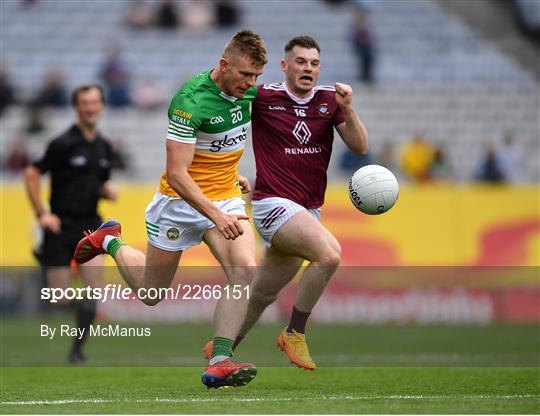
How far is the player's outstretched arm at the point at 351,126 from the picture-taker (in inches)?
374

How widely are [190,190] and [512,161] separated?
1496 cm

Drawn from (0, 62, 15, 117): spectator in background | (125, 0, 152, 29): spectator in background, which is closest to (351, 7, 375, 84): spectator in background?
(125, 0, 152, 29): spectator in background

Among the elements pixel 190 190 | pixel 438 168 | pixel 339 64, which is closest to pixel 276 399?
pixel 190 190

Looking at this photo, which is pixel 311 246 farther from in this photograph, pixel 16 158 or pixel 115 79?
pixel 115 79

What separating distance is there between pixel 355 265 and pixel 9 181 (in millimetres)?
6354

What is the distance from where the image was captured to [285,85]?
10.0 meters

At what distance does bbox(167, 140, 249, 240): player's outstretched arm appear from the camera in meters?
8.54

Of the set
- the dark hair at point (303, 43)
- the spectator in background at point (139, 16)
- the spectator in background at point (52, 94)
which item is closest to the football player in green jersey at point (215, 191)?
the dark hair at point (303, 43)

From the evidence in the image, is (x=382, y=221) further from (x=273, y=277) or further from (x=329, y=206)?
(x=273, y=277)

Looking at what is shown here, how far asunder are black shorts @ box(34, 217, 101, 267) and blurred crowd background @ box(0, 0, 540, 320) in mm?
6658

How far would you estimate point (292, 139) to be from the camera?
9906 millimetres

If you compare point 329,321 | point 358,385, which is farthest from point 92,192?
point 329,321

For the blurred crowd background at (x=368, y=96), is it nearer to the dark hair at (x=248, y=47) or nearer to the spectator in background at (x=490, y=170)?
the spectator in background at (x=490, y=170)

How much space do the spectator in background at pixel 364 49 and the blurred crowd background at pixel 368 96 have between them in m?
0.03
